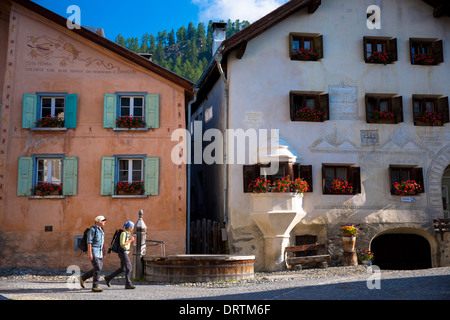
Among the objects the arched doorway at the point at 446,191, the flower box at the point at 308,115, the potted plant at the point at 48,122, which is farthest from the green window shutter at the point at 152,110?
the arched doorway at the point at 446,191

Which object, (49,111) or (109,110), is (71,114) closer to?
(49,111)

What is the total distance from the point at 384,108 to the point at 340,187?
11.6 ft

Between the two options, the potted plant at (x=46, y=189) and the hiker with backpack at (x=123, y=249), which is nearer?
the hiker with backpack at (x=123, y=249)

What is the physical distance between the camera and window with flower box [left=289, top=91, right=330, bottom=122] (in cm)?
1798

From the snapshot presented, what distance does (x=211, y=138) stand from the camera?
21.5m

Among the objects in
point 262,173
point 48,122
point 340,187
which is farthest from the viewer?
point 340,187

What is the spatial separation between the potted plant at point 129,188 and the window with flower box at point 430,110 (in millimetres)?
9865

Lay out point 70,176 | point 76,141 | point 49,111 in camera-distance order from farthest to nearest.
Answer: point 49,111 < point 76,141 < point 70,176

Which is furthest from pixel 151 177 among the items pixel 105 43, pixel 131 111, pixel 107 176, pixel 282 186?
pixel 105 43

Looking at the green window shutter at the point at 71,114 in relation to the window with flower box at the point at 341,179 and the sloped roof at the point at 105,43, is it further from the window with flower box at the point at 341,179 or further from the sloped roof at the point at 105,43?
the window with flower box at the point at 341,179

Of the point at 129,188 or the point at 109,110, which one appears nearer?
the point at 129,188

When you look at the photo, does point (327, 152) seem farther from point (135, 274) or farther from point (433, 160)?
point (135, 274)

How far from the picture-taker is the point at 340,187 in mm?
17672

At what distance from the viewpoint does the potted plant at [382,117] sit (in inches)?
719
